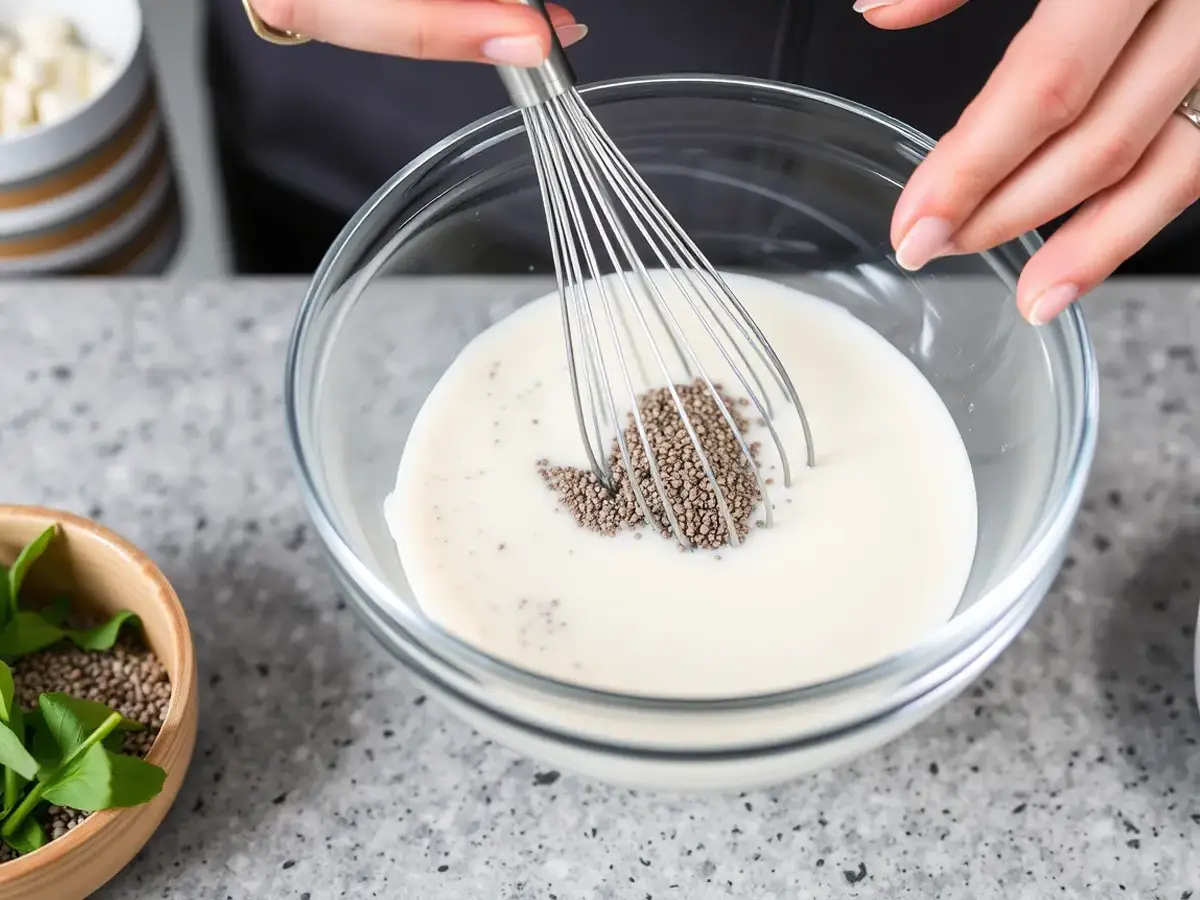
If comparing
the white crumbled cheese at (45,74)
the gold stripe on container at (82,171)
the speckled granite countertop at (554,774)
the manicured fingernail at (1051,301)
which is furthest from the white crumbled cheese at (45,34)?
the manicured fingernail at (1051,301)

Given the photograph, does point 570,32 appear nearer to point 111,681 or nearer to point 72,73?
point 111,681

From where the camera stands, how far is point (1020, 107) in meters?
0.66

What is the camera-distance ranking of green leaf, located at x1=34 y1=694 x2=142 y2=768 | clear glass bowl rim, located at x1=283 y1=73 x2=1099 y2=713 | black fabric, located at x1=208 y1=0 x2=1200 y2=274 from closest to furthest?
clear glass bowl rim, located at x1=283 y1=73 x2=1099 y2=713 < green leaf, located at x1=34 y1=694 x2=142 y2=768 < black fabric, located at x1=208 y1=0 x2=1200 y2=274

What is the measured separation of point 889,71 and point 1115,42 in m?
0.37

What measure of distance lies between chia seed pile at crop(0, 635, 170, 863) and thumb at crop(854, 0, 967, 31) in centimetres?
59

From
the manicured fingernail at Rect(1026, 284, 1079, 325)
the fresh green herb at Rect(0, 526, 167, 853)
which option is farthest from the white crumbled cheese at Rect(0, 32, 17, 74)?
the manicured fingernail at Rect(1026, 284, 1079, 325)

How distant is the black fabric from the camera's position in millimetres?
984

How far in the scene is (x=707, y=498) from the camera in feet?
2.49

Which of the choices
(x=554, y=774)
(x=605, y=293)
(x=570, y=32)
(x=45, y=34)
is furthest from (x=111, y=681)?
(x=45, y=34)

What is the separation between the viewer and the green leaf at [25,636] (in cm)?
79

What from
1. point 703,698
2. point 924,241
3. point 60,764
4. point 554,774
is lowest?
point 554,774

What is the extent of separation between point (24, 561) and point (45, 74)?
0.58m

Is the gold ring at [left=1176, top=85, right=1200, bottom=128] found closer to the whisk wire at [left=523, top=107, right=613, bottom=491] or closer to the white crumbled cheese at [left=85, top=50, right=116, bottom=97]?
the whisk wire at [left=523, top=107, right=613, bottom=491]

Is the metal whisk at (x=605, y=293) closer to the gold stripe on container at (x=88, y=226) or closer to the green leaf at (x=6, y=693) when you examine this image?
Answer: the green leaf at (x=6, y=693)
